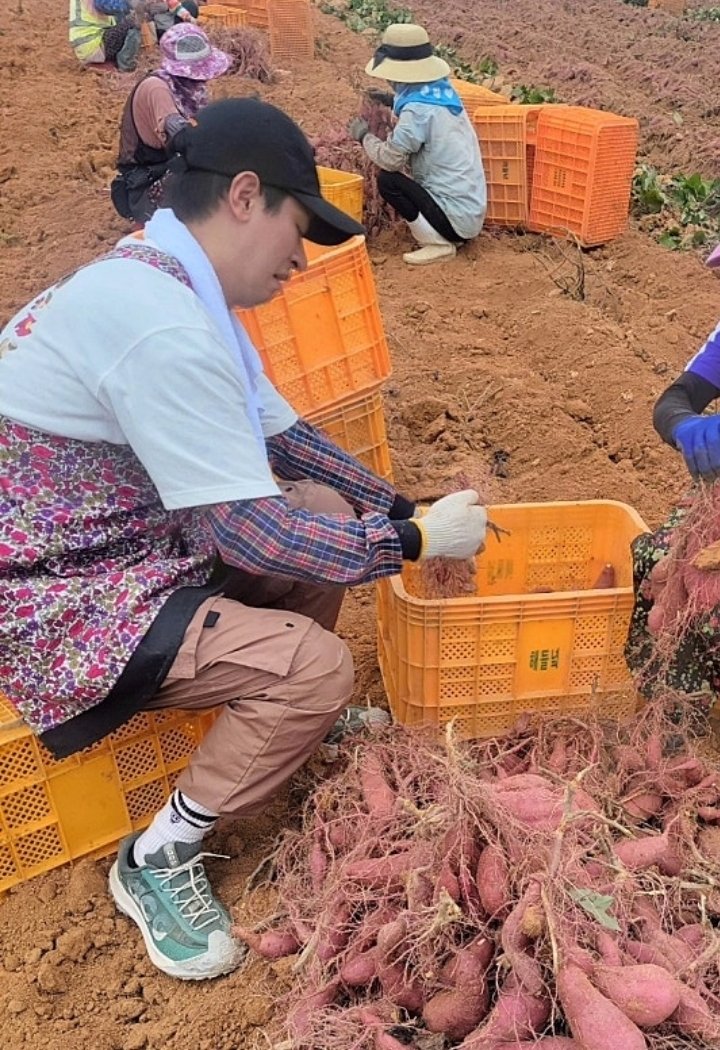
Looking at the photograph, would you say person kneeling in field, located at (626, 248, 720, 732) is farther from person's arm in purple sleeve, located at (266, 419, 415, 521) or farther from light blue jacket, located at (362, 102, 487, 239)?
light blue jacket, located at (362, 102, 487, 239)

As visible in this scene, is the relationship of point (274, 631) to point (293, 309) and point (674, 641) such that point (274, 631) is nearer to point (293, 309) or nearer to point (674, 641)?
point (674, 641)

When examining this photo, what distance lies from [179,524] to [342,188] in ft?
11.1

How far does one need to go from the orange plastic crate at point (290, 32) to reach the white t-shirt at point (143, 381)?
1136cm

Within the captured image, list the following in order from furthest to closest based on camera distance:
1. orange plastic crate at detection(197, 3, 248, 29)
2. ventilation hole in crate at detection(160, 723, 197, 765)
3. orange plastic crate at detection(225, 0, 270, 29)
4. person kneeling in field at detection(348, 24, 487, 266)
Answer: orange plastic crate at detection(225, 0, 270, 29)
orange plastic crate at detection(197, 3, 248, 29)
person kneeling in field at detection(348, 24, 487, 266)
ventilation hole in crate at detection(160, 723, 197, 765)

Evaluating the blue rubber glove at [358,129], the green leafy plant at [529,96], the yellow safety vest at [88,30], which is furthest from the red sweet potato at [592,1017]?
the yellow safety vest at [88,30]

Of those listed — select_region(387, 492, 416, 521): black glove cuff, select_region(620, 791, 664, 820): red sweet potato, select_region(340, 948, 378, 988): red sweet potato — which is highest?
select_region(387, 492, 416, 521): black glove cuff

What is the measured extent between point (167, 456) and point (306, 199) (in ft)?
1.92

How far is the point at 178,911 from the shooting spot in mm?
1991

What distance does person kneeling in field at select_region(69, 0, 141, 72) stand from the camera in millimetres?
9625

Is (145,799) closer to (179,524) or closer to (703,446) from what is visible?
(179,524)

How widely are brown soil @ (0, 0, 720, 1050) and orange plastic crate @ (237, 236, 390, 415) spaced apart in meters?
0.67

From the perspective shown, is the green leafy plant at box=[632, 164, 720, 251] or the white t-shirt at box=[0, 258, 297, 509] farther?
the green leafy plant at box=[632, 164, 720, 251]

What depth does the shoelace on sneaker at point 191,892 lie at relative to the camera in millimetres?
1991

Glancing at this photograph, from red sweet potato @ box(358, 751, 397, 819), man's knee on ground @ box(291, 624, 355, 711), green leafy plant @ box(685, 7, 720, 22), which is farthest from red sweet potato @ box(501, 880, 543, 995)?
green leafy plant @ box(685, 7, 720, 22)
